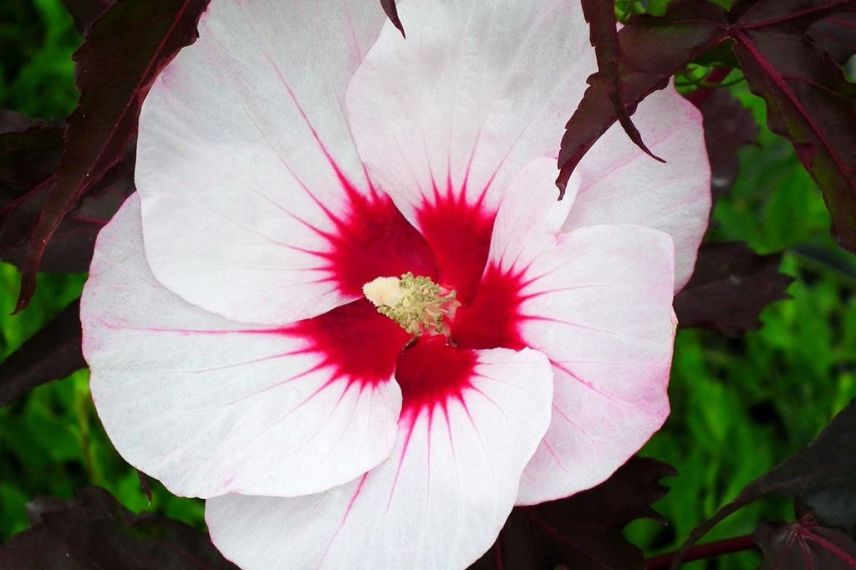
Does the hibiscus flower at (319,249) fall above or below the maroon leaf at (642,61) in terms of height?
below

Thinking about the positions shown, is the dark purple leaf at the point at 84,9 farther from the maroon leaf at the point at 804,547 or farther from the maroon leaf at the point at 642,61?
the maroon leaf at the point at 804,547

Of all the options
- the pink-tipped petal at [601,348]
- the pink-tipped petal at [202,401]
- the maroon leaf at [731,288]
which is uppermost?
the pink-tipped petal at [601,348]

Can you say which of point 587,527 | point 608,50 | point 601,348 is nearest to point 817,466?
point 587,527

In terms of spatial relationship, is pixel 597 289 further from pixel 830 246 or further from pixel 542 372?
pixel 830 246

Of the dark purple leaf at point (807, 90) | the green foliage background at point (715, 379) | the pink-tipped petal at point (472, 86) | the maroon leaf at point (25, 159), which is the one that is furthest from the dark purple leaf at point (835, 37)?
the green foliage background at point (715, 379)

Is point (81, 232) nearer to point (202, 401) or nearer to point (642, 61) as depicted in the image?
point (202, 401)

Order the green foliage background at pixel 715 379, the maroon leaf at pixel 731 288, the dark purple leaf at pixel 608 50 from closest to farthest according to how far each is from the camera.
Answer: the dark purple leaf at pixel 608 50
the maroon leaf at pixel 731 288
the green foliage background at pixel 715 379

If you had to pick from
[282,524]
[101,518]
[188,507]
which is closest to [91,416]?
[188,507]

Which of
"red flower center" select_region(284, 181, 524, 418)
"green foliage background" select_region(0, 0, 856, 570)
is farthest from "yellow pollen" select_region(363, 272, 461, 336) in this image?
"green foliage background" select_region(0, 0, 856, 570)

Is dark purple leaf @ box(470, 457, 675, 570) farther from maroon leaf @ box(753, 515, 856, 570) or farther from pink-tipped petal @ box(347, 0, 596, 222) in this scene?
pink-tipped petal @ box(347, 0, 596, 222)
